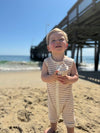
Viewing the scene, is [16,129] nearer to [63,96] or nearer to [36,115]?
[36,115]

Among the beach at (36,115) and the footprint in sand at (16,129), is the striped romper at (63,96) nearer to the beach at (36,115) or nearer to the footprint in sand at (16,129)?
the beach at (36,115)

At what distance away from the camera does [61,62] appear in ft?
5.45

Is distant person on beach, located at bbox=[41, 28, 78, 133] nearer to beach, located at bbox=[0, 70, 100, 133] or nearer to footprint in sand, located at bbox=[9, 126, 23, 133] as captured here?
beach, located at bbox=[0, 70, 100, 133]

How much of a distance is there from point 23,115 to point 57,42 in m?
1.72

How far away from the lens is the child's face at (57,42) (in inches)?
62.2

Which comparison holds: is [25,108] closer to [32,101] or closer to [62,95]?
[32,101]

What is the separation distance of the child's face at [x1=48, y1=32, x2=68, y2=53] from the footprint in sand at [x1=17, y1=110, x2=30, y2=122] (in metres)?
1.53

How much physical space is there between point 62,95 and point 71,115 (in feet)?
0.98

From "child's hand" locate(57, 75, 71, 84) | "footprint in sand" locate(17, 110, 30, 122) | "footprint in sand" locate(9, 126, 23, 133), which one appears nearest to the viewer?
"child's hand" locate(57, 75, 71, 84)

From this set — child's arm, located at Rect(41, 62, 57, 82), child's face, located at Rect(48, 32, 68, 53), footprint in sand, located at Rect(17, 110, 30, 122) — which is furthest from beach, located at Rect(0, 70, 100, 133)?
child's face, located at Rect(48, 32, 68, 53)

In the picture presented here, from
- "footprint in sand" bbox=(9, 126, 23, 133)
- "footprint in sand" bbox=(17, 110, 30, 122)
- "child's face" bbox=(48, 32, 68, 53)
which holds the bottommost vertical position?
"footprint in sand" bbox=(9, 126, 23, 133)

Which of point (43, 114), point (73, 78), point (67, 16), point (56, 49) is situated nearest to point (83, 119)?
point (43, 114)

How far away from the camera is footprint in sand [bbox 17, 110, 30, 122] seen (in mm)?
2398

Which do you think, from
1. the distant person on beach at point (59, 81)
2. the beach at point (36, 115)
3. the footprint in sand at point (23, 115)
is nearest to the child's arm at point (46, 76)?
the distant person on beach at point (59, 81)
